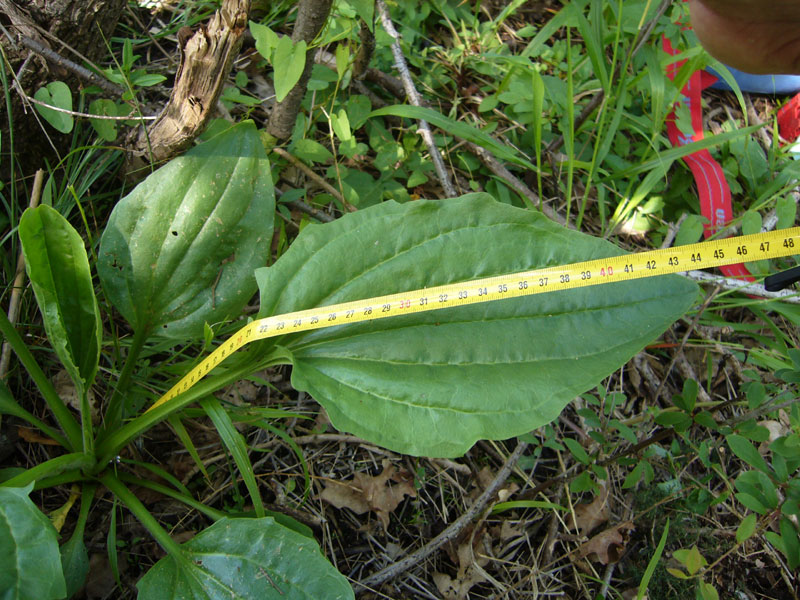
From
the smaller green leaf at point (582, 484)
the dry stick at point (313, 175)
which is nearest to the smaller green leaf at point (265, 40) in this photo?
the dry stick at point (313, 175)

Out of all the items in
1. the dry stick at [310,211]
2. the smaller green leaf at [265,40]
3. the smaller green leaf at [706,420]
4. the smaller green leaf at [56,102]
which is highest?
the smaller green leaf at [265,40]

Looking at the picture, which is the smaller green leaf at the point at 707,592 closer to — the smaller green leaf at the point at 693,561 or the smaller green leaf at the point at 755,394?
the smaller green leaf at the point at 693,561

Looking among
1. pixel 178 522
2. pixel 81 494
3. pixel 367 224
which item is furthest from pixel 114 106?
pixel 178 522

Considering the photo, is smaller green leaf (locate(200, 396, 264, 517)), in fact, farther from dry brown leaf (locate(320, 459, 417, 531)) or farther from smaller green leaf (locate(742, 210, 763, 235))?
smaller green leaf (locate(742, 210, 763, 235))

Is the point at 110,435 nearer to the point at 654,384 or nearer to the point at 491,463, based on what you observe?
the point at 491,463

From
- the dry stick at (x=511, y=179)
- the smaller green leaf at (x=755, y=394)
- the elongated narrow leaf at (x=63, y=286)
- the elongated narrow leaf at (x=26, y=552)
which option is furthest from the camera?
the dry stick at (x=511, y=179)
